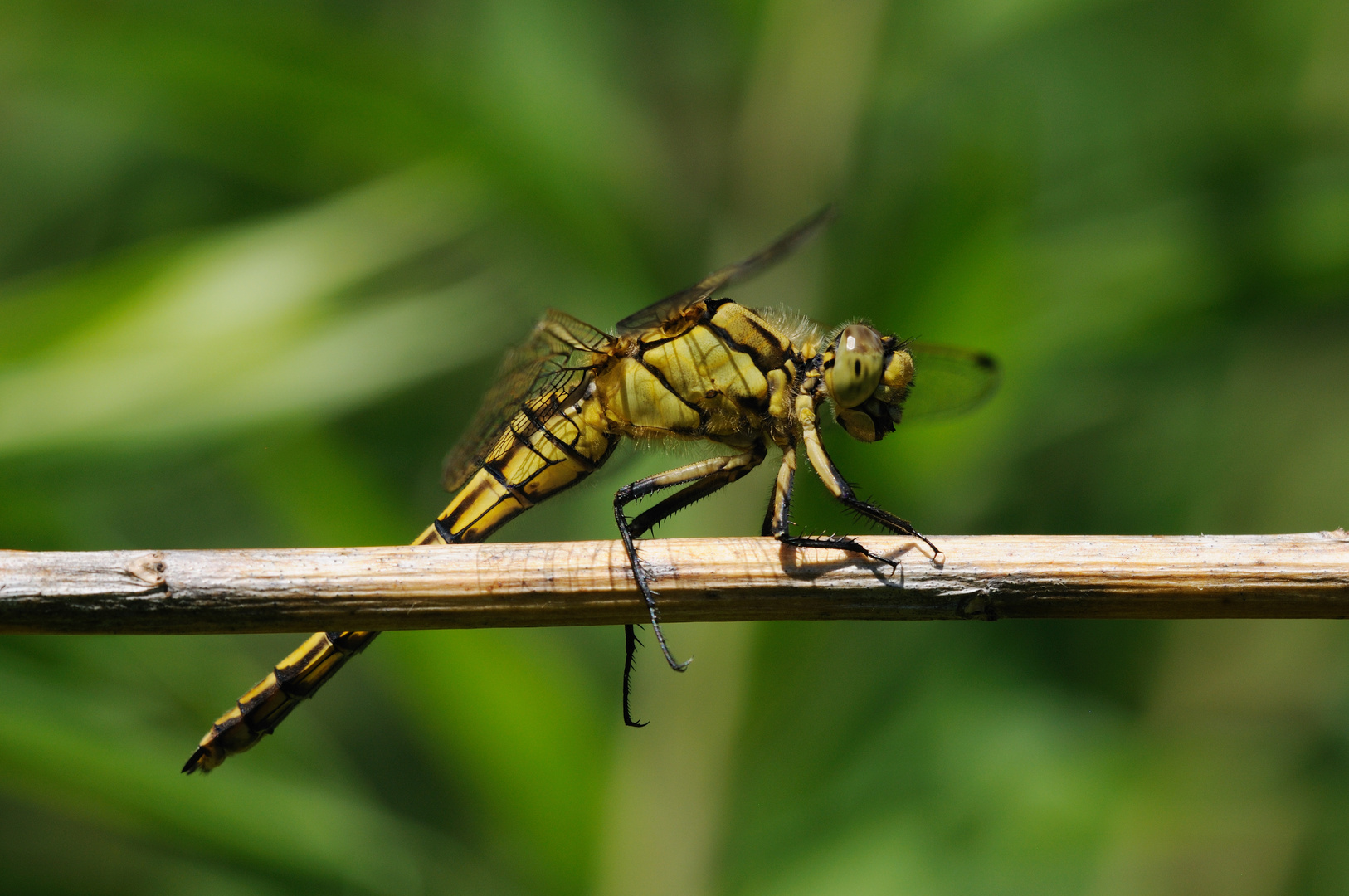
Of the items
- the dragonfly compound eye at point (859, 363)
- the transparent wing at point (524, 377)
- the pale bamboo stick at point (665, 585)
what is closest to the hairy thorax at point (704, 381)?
the transparent wing at point (524, 377)

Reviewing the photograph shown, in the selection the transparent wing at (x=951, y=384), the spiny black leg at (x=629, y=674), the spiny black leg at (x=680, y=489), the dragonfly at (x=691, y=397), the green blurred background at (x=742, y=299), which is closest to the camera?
the green blurred background at (x=742, y=299)

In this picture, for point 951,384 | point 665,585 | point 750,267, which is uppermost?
point 750,267

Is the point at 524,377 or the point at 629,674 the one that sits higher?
the point at 524,377

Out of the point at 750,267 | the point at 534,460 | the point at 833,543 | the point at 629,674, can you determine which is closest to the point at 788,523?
the point at 833,543

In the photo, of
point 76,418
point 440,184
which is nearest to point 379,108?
point 440,184

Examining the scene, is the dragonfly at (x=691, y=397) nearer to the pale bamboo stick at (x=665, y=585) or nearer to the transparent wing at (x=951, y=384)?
the transparent wing at (x=951, y=384)

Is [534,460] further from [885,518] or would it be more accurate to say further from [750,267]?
[885,518]
